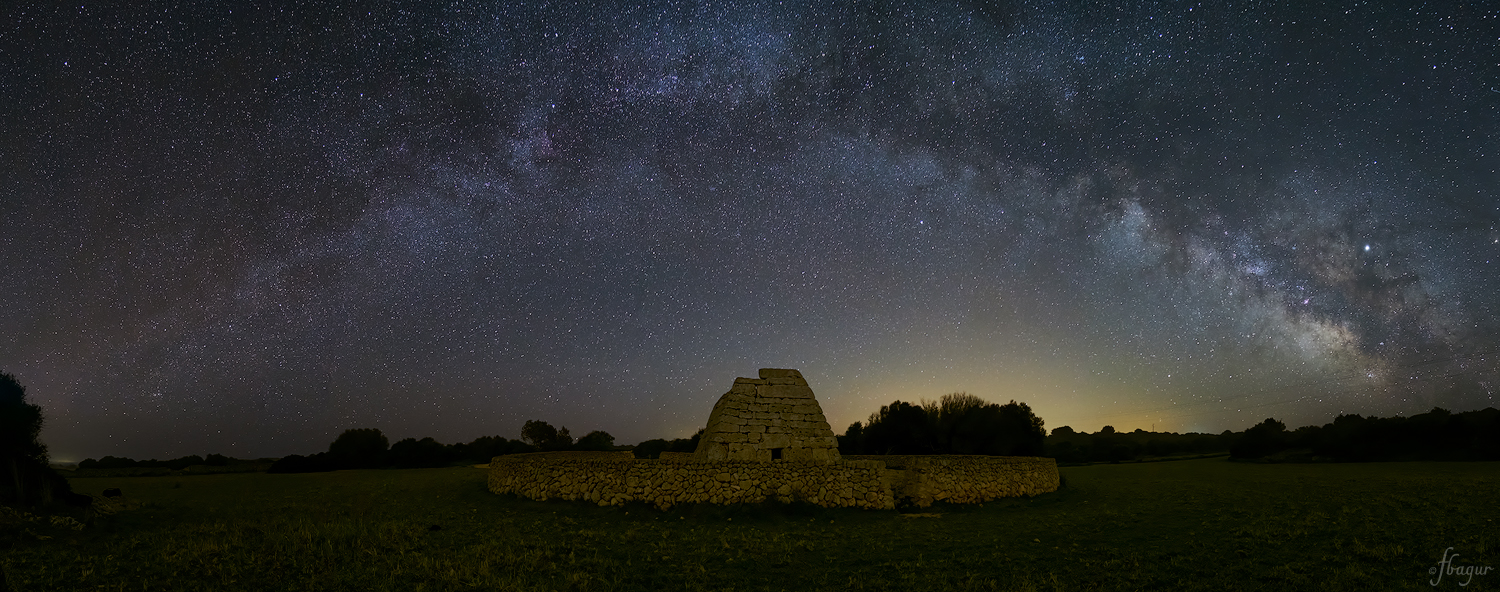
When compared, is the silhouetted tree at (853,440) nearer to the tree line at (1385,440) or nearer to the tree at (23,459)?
the tree line at (1385,440)

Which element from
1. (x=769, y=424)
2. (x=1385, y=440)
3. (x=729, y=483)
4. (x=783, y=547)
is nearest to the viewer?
(x=783, y=547)

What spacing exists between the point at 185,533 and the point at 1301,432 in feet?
199

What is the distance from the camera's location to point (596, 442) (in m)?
52.2

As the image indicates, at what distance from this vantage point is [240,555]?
33.4 feet

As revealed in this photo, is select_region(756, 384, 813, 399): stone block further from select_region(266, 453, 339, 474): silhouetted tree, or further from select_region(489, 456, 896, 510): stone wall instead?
select_region(266, 453, 339, 474): silhouetted tree

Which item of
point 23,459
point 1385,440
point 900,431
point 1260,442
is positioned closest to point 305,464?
point 23,459

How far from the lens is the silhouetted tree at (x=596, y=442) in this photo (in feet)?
164

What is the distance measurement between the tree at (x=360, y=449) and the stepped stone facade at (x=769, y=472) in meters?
29.4

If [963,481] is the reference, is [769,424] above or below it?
above

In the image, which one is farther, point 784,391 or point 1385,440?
point 1385,440

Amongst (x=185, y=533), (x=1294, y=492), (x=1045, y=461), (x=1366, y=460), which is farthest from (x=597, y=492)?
(x=1366, y=460)

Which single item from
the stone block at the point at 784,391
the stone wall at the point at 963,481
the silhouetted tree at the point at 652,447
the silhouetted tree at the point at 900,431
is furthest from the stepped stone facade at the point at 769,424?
the silhouetted tree at the point at 652,447

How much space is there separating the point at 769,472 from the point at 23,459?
17246 millimetres

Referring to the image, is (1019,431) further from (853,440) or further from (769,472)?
(769,472)
